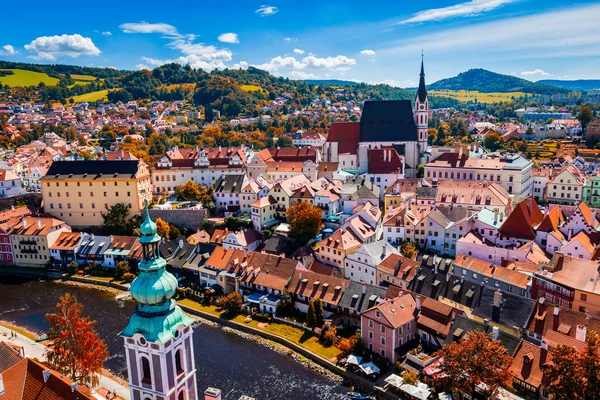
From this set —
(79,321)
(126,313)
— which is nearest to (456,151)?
(126,313)

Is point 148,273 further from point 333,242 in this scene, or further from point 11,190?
point 11,190

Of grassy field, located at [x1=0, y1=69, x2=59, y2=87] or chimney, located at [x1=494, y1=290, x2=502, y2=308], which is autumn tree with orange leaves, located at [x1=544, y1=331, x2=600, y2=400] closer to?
chimney, located at [x1=494, y1=290, x2=502, y2=308]

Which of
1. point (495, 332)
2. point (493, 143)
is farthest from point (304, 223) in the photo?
point (493, 143)

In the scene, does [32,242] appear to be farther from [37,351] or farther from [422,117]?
[422,117]

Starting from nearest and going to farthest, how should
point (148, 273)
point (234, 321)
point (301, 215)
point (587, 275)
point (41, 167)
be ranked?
point (148, 273)
point (587, 275)
point (234, 321)
point (301, 215)
point (41, 167)

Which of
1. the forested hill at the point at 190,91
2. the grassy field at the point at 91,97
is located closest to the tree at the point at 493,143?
the forested hill at the point at 190,91

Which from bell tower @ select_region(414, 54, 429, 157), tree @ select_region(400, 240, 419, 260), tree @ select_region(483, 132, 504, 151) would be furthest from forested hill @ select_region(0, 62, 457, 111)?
tree @ select_region(400, 240, 419, 260)

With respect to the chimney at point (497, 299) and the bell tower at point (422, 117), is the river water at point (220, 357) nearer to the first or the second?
the chimney at point (497, 299)
